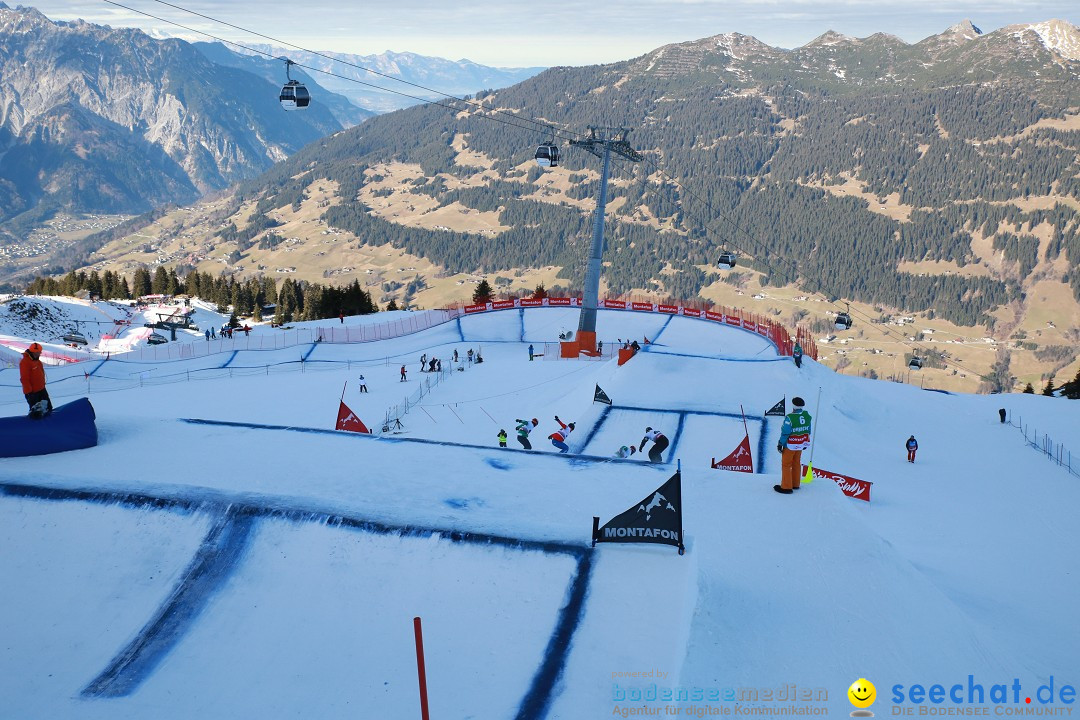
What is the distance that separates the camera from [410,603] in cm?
919

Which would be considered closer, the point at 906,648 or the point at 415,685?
the point at 415,685

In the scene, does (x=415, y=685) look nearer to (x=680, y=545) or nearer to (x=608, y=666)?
(x=608, y=666)

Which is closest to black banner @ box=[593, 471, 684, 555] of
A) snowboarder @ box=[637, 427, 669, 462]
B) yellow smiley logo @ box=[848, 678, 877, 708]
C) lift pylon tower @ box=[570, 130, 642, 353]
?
yellow smiley logo @ box=[848, 678, 877, 708]

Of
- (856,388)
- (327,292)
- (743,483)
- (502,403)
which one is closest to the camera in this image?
(743,483)

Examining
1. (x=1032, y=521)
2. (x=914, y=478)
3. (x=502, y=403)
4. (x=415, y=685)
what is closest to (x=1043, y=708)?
(x=415, y=685)

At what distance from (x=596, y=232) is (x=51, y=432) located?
28.7 meters

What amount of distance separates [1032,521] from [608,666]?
Result: 49.9 ft

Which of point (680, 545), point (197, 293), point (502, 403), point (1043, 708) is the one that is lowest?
point (197, 293)

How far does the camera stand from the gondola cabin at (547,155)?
107 ft

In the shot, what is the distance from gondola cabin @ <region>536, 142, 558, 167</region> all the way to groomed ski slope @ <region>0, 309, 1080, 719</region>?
20.3 m

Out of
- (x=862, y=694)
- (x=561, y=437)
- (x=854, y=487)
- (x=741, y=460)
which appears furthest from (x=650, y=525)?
(x=854, y=487)

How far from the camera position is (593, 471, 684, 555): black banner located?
32.2 ft

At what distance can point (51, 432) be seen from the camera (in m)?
12.9
